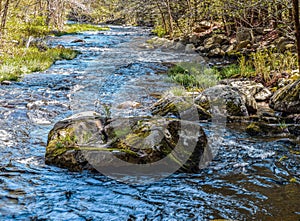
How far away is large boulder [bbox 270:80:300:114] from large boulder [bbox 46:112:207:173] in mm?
3326

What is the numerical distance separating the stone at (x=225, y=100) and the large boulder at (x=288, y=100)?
0.93m

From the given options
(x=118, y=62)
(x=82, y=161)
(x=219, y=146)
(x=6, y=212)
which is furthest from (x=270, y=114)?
(x=118, y=62)

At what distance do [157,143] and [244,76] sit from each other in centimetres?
750

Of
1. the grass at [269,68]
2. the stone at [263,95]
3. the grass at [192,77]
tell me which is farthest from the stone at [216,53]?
the stone at [263,95]

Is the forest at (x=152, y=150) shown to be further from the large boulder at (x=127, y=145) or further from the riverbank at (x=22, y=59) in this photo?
the riverbank at (x=22, y=59)

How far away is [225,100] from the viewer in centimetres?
816

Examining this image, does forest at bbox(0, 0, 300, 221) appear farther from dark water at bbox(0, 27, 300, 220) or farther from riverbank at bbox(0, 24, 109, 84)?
riverbank at bbox(0, 24, 109, 84)

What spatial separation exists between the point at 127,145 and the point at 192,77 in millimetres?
7152

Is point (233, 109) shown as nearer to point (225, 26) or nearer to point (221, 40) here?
point (221, 40)

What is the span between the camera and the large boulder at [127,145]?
4.90m

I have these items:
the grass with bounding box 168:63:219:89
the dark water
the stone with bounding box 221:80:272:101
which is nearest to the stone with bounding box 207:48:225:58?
the grass with bounding box 168:63:219:89

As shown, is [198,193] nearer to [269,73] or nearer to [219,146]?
[219,146]

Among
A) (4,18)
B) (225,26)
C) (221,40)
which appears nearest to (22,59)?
(4,18)

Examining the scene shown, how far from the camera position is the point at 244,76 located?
11.6m
